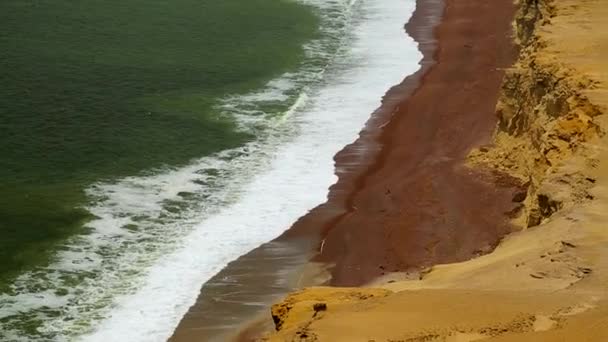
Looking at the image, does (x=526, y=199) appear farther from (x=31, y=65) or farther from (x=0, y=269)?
(x=31, y=65)

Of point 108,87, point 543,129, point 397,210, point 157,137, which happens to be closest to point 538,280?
point 543,129

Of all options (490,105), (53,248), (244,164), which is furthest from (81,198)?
(490,105)

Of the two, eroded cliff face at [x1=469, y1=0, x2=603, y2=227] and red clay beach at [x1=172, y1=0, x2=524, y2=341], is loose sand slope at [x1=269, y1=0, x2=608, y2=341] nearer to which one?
eroded cliff face at [x1=469, y1=0, x2=603, y2=227]

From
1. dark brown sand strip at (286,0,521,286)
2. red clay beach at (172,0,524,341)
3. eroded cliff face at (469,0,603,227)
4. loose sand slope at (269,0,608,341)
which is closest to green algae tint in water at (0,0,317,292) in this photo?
red clay beach at (172,0,524,341)

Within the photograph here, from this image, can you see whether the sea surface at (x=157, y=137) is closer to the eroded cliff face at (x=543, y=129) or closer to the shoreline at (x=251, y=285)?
the shoreline at (x=251, y=285)

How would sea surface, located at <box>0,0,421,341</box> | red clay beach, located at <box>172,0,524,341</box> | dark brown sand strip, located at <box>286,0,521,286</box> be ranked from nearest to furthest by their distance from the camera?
red clay beach, located at <box>172,0,524,341</box> < sea surface, located at <box>0,0,421,341</box> < dark brown sand strip, located at <box>286,0,521,286</box>

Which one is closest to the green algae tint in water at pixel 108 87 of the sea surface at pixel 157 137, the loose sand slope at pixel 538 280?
the sea surface at pixel 157 137
